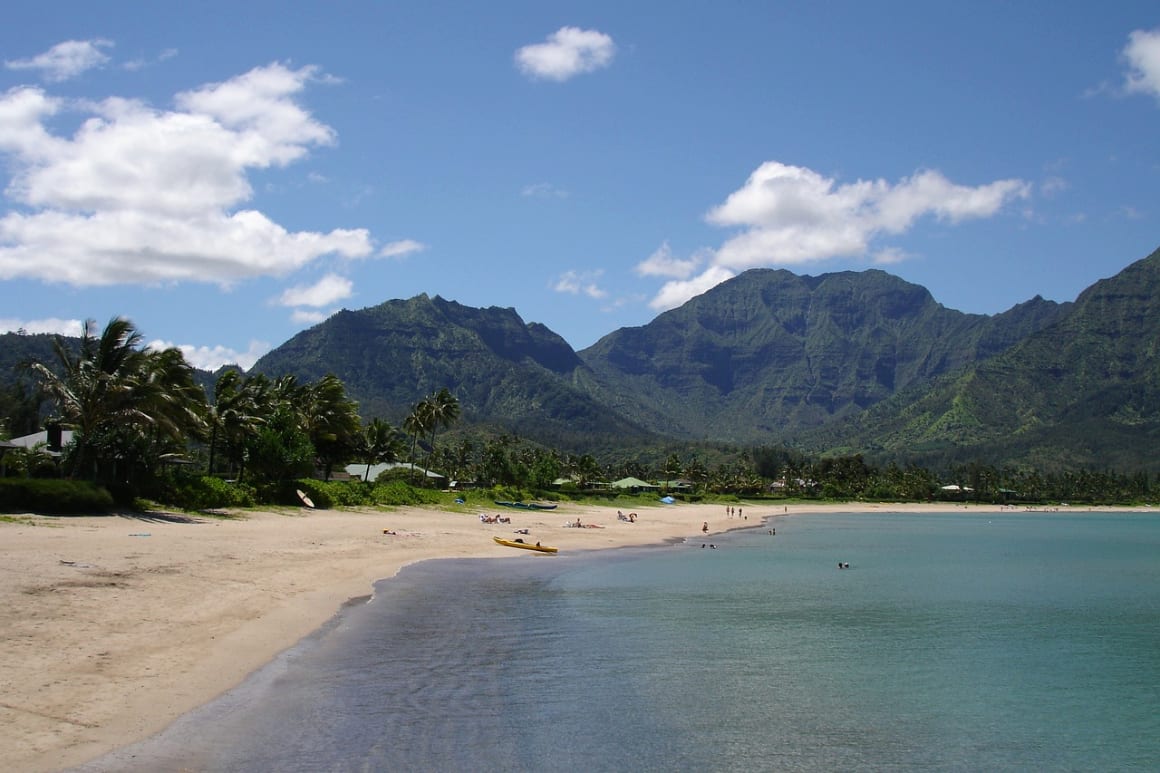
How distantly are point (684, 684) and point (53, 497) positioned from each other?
24.4 meters

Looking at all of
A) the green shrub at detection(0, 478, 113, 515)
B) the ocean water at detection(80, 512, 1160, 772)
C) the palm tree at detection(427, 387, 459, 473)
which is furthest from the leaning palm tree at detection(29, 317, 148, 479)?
the palm tree at detection(427, 387, 459, 473)

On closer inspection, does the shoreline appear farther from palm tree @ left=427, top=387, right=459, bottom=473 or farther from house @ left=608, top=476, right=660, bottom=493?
house @ left=608, top=476, right=660, bottom=493

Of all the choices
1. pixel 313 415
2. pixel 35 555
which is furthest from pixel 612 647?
pixel 313 415

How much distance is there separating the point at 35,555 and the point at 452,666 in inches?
427

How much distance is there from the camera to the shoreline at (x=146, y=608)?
1159 cm

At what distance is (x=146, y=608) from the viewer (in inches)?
717

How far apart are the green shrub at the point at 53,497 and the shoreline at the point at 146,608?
2.69ft

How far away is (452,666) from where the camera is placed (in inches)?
708

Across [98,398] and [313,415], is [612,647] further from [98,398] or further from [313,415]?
[313,415]

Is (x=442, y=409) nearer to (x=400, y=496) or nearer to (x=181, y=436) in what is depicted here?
(x=400, y=496)

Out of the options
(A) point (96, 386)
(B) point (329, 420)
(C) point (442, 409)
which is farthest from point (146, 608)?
(C) point (442, 409)

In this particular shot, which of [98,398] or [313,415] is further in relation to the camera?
[313,415]

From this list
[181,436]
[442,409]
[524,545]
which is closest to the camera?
[181,436]

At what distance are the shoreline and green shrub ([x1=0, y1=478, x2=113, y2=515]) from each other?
2.69ft
